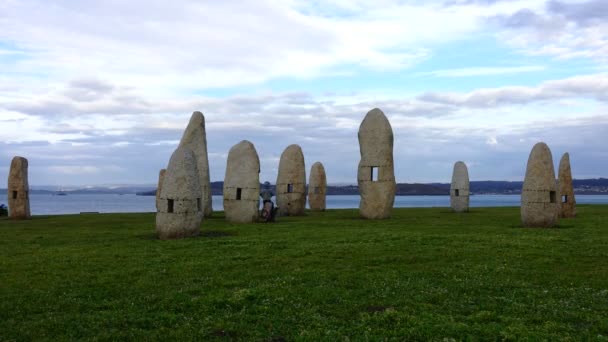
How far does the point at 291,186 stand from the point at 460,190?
42.3ft

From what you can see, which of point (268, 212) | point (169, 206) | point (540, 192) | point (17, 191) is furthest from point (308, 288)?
point (17, 191)

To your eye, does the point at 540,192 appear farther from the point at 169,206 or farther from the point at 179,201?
the point at 169,206

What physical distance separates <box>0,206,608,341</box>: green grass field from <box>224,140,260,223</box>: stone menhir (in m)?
8.31

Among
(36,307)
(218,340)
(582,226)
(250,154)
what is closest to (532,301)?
(218,340)

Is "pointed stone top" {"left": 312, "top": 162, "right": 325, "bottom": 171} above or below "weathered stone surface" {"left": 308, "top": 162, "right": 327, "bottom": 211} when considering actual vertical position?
above

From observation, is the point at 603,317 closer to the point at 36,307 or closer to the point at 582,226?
the point at 36,307

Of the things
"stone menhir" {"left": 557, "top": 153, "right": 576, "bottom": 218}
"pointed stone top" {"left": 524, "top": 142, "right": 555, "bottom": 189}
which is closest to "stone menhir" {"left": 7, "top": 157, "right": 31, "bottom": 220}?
"pointed stone top" {"left": 524, "top": 142, "right": 555, "bottom": 189}

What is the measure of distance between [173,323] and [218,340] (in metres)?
1.39

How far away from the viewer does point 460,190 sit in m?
42.5

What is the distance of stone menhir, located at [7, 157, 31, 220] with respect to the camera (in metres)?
34.8

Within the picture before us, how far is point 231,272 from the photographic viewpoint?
1510 centimetres

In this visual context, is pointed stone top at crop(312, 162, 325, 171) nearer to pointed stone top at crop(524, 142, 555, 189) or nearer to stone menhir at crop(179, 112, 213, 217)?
Answer: stone menhir at crop(179, 112, 213, 217)

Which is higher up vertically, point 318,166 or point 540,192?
point 318,166

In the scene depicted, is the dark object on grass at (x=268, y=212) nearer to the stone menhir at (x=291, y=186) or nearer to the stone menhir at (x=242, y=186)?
the stone menhir at (x=242, y=186)
